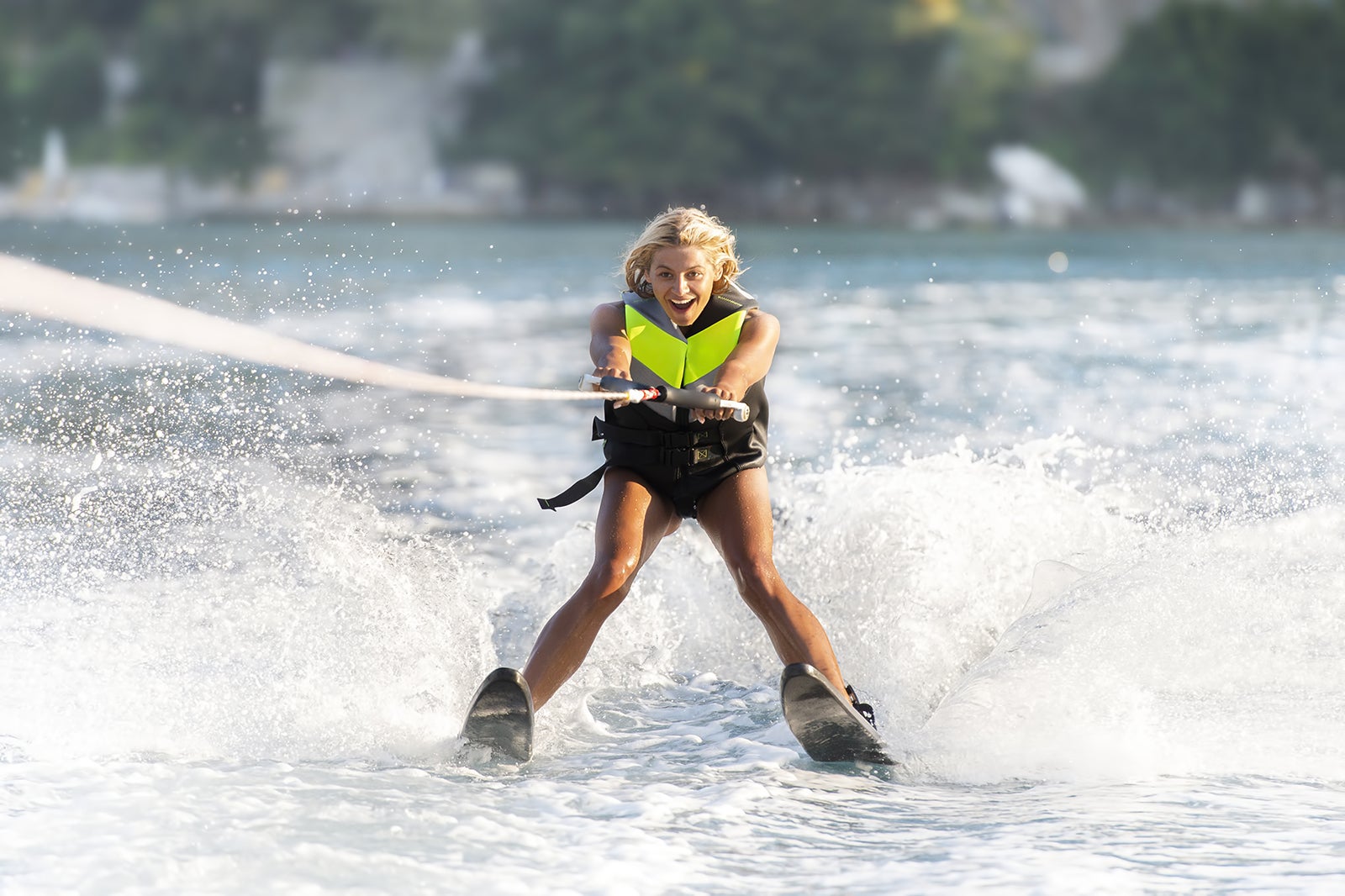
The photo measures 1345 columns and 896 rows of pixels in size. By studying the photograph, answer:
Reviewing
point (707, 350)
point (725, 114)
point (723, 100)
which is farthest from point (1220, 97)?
point (707, 350)

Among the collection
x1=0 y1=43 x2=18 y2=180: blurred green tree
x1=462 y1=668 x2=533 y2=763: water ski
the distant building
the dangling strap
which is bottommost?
x1=462 y1=668 x2=533 y2=763: water ski

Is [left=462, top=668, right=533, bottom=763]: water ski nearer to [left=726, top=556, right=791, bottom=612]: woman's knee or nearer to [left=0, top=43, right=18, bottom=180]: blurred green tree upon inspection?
[left=726, top=556, right=791, bottom=612]: woman's knee

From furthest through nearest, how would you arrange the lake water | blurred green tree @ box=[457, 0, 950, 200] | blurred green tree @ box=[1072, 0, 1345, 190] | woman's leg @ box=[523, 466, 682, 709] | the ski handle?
blurred green tree @ box=[457, 0, 950, 200]
blurred green tree @ box=[1072, 0, 1345, 190]
woman's leg @ box=[523, 466, 682, 709]
the ski handle
the lake water

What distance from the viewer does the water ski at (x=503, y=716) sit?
3.53 metres

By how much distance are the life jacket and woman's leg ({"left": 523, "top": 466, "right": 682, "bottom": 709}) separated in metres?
0.07

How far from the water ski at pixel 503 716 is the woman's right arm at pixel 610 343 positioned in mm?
798

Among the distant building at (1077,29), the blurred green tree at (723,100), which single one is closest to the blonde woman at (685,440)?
the blurred green tree at (723,100)

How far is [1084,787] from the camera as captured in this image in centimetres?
342

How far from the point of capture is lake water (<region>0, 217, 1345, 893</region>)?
3.00m

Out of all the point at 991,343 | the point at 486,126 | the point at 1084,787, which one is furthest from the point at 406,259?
the point at 486,126

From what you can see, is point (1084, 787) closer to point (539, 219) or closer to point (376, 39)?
point (539, 219)

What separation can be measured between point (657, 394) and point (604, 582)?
535 millimetres

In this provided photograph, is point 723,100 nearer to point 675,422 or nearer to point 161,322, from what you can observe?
point 675,422

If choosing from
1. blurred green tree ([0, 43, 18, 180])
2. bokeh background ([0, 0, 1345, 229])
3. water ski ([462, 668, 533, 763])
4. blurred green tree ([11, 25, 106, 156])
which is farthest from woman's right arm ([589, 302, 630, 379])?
blurred green tree ([11, 25, 106, 156])
